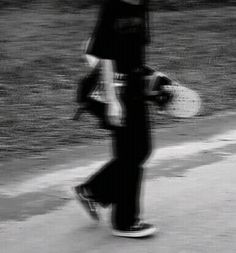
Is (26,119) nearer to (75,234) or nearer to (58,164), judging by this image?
(58,164)

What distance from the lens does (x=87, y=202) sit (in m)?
5.26

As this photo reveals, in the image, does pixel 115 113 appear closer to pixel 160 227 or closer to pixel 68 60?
pixel 160 227

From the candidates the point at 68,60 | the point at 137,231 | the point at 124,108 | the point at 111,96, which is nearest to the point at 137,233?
the point at 137,231

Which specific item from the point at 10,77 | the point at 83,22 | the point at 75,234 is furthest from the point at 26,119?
the point at 83,22

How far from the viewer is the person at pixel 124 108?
15.6 ft

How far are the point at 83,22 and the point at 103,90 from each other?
10.2 meters

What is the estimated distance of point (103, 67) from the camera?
4812mm

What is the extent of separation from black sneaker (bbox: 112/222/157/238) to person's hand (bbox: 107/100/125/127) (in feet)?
2.45

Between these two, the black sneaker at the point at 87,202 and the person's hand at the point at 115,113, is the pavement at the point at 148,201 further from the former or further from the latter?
the person's hand at the point at 115,113

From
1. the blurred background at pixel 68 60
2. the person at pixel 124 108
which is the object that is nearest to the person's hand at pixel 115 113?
the person at pixel 124 108

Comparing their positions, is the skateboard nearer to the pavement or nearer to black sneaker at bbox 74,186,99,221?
black sneaker at bbox 74,186,99,221

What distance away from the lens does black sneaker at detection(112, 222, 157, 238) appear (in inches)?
200

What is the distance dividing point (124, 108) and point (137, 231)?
0.84 meters

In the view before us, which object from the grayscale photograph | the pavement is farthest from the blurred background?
the pavement
